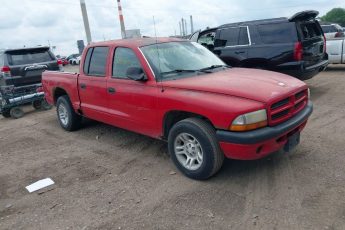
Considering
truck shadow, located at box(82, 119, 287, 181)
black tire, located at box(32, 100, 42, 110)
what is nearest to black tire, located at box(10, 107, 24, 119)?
black tire, located at box(32, 100, 42, 110)

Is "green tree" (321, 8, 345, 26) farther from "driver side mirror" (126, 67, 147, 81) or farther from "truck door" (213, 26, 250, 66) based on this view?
"driver side mirror" (126, 67, 147, 81)

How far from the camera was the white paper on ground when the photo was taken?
4.43 metres

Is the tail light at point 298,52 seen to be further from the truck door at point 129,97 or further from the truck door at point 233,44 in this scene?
the truck door at point 129,97

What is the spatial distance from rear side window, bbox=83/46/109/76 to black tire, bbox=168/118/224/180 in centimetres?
199

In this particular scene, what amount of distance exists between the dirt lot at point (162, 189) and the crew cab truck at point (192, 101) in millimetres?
381

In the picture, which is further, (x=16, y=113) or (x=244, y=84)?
(x=16, y=113)

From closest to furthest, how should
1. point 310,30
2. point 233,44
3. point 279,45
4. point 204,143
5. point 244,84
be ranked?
point 204,143
point 244,84
point 279,45
point 310,30
point 233,44

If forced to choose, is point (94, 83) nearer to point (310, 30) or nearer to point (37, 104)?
point (37, 104)

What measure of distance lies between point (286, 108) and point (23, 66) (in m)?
8.32

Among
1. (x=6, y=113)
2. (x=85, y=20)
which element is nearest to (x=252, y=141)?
(x=6, y=113)

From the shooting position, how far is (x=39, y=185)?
451 centimetres

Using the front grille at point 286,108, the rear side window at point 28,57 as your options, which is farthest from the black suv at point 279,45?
the rear side window at point 28,57

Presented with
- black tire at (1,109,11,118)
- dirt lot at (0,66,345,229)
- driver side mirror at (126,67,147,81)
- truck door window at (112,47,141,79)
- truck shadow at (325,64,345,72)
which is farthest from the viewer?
truck shadow at (325,64,345,72)

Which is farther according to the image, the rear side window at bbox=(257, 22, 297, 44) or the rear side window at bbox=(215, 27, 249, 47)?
the rear side window at bbox=(215, 27, 249, 47)
